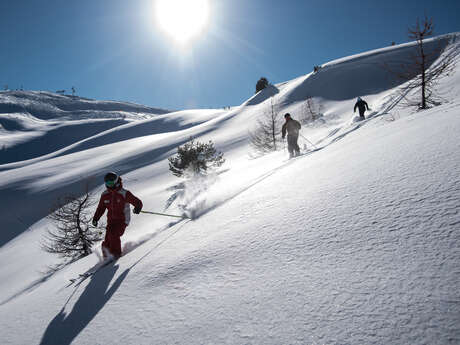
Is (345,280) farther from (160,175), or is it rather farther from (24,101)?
(24,101)

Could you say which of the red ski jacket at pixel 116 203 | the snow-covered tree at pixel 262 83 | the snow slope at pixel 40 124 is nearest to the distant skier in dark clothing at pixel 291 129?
the red ski jacket at pixel 116 203

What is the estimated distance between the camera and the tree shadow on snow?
5.67 ft

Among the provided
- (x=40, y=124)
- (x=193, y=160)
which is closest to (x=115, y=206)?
(x=193, y=160)

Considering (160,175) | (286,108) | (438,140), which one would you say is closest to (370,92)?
(286,108)

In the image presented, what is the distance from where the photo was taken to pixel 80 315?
1942 mm

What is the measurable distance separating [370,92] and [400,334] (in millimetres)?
Result: 36893

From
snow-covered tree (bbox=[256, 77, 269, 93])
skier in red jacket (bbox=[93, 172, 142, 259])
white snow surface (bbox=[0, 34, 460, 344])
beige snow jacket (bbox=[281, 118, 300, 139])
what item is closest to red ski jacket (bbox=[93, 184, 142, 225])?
skier in red jacket (bbox=[93, 172, 142, 259])

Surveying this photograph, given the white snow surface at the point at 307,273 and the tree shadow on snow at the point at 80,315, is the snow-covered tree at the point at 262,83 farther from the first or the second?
the tree shadow on snow at the point at 80,315

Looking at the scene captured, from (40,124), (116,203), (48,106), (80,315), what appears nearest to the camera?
(80,315)

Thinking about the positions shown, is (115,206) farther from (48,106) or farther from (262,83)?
(48,106)

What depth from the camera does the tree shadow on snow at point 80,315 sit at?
1.73m

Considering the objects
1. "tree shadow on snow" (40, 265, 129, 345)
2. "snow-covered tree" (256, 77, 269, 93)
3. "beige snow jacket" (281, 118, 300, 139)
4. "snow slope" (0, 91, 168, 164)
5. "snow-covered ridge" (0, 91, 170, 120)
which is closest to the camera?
"tree shadow on snow" (40, 265, 129, 345)

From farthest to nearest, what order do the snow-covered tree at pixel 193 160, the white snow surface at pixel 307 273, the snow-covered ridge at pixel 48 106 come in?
1. the snow-covered ridge at pixel 48 106
2. the snow-covered tree at pixel 193 160
3. the white snow surface at pixel 307 273

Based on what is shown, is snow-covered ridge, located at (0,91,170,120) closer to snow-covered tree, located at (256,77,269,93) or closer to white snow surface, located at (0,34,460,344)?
snow-covered tree, located at (256,77,269,93)
